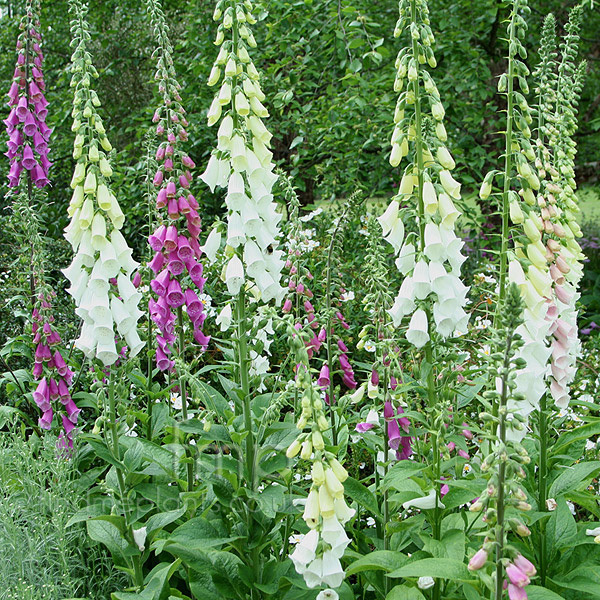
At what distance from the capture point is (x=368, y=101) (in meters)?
6.98

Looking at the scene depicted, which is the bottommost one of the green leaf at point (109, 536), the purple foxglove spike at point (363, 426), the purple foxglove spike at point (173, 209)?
the green leaf at point (109, 536)

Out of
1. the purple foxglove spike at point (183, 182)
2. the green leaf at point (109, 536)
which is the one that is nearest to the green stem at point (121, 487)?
the green leaf at point (109, 536)

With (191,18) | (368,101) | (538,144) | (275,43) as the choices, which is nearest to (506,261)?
(538,144)

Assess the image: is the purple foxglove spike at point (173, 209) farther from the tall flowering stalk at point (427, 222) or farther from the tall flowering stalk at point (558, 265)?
the tall flowering stalk at point (558, 265)

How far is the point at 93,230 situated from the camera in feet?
9.29

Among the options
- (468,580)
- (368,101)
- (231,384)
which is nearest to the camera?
(468,580)

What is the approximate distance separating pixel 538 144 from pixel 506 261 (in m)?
0.62

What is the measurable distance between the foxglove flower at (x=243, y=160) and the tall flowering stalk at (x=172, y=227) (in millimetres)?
517

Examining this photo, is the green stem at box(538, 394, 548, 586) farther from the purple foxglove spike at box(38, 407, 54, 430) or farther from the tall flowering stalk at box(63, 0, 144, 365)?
the purple foxglove spike at box(38, 407, 54, 430)

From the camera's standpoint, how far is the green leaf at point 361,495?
2.84m

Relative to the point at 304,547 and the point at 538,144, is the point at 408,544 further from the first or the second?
the point at 538,144

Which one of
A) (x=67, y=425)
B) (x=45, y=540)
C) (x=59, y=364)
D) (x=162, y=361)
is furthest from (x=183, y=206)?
(x=45, y=540)

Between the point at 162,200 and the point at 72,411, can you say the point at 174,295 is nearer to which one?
the point at 162,200

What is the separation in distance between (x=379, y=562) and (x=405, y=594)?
0.43 feet
